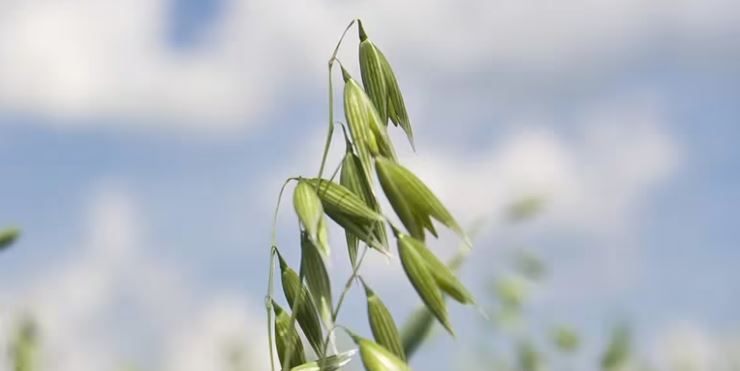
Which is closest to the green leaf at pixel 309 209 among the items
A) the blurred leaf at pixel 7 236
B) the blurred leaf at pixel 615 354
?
the blurred leaf at pixel 7 236

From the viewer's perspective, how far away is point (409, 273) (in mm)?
833

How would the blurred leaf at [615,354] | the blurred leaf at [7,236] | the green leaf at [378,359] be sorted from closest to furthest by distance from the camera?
the green leaf at [378,359] < the blurred leaf at [7,236] < the blurred leaf at [615,354]

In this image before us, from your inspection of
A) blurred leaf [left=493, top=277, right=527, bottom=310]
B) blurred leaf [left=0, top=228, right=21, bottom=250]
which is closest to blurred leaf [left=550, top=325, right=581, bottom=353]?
blurred leaf [left=493, top=277, right=527, bottom=310]

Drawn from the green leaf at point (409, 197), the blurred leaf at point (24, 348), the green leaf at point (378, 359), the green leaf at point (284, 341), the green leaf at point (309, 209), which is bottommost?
the green leaf at point (378, 359)

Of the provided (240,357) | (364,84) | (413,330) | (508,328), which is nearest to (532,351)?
(508,328)

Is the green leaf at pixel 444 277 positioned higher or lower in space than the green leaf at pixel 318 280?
lower

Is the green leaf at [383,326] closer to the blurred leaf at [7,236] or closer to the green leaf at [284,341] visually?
the green leaf at [284,341]

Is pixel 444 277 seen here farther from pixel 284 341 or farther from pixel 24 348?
pixel 24 348

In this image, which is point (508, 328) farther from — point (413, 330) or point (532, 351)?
point (413, 330)

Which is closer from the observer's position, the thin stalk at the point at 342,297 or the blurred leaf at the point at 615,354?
the thin stalk at the point at 342,297

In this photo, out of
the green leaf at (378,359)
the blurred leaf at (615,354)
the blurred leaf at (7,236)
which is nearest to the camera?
the green leaf at (378,359)

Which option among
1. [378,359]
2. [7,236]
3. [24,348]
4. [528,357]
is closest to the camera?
[378,359]

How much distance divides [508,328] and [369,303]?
1.16 metres

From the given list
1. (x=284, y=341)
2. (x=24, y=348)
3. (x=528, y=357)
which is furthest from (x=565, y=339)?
(x=284, y=341)
